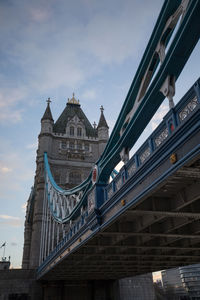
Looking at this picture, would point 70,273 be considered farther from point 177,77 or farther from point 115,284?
point 177,77

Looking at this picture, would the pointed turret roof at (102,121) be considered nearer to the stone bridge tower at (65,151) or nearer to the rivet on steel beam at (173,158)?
the stone bridge tower at (65,151)

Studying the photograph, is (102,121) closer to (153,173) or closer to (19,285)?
(19,285)

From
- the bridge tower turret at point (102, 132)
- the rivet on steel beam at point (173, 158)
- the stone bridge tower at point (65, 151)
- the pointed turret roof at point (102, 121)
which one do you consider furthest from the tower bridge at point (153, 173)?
the pointed turret roof at point (102, 121)

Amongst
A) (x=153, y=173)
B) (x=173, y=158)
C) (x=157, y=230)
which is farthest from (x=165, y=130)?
(x=157, y=230)

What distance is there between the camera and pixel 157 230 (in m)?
12.6

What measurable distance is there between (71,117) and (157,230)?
42503 mm

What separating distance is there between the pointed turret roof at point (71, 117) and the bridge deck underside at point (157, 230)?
1208 inches

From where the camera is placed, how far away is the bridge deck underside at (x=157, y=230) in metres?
8.39

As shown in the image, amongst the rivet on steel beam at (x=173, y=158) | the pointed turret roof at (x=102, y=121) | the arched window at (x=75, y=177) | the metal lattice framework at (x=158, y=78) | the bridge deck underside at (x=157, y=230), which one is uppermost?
the pointed turret roof at (x=102, y=121)

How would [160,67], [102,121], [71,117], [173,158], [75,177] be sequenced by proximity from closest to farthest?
[173,158]
[160,67]
[75,177]
[102,121]
[71,117]

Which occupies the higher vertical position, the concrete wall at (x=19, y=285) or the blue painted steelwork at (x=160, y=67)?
the blue painted steelwork at (x=160, y=67)

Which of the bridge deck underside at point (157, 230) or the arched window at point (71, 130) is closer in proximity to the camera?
the bridge deck underside at point (157, 230)

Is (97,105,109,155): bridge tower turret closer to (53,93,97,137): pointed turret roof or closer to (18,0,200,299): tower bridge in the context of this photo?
(53,93,97,137): pointed turret roof

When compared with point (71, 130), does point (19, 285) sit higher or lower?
lower
